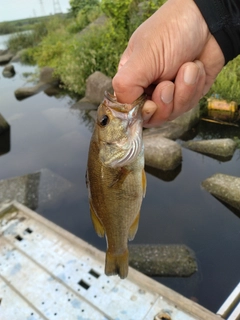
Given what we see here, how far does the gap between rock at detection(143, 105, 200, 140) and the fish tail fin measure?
19.2ft

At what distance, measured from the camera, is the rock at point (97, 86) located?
10494mm

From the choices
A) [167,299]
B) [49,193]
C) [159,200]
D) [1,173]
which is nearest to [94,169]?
[167,299]

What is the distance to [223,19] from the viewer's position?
6.05 feet

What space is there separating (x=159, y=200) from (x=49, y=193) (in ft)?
7.14

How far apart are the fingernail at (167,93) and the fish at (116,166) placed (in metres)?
0.12

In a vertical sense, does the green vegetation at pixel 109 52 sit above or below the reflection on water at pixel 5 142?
above

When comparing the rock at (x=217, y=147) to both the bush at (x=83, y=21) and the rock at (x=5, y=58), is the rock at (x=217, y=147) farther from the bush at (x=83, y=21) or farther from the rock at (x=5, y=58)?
the rock at (x=5, y=58)

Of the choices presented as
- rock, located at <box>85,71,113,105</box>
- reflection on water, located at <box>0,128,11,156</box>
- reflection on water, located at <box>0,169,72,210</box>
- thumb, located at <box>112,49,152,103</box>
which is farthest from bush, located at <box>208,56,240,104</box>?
thumb, located at <box>112,49,152,103</box>

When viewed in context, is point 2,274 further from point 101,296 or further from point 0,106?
point 0,106

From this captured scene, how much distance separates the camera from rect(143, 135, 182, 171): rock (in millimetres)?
6602

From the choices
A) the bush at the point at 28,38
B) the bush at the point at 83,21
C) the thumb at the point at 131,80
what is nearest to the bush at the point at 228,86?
the thumb at the point at 131,80

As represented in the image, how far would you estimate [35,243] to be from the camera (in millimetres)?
4266

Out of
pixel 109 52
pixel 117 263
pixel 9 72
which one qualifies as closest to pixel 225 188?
pixel 117 263

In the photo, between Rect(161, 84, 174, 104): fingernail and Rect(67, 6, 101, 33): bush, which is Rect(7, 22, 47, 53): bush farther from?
Rect(161, 84, 174, 104): fingernail
